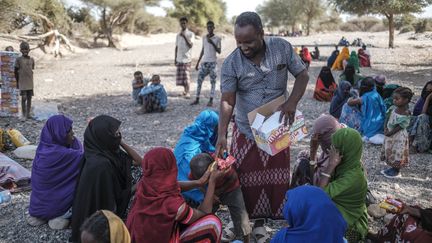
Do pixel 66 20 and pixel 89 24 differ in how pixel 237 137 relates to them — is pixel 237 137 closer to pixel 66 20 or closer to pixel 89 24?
pixel 66 20

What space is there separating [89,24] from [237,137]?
34.8 m

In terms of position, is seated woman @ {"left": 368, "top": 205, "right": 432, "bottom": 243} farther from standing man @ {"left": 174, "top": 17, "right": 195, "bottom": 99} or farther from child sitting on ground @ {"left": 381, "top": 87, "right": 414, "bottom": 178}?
standing man @ {"left": 174, "top": 17, "right": 195, "bottom": 99}

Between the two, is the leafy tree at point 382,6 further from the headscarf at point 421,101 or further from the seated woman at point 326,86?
the headscarf at point 421,101

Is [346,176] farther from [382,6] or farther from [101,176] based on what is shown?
[382,6]

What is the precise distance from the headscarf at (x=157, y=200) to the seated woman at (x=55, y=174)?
1.27 m

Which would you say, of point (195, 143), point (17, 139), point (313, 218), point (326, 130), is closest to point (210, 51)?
point (17, 139)

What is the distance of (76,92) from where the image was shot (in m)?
11.4

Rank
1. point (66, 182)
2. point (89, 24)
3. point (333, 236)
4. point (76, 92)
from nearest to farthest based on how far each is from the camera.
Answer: point (333, 236) < point (66, 182) < point (76, 92) < point (89, 24)

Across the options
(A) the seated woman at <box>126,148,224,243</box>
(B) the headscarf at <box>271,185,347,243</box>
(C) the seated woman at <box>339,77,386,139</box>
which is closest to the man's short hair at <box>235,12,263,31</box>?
(A) the seated woman at <box>126,148,224,243</box>

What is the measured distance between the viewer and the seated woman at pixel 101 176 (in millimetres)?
3162

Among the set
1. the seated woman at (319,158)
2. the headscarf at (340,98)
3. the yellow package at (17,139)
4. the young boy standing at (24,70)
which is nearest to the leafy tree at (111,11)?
the young boy standing at (24,70)

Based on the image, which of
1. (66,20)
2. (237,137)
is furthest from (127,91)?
(66,20)

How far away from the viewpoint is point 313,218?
221cm

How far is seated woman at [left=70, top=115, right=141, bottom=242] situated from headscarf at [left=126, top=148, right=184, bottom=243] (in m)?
0.71
